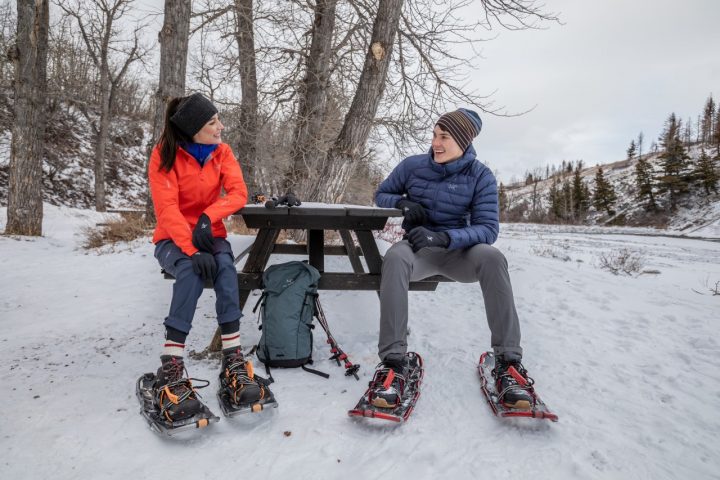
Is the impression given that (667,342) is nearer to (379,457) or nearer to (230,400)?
(379,457)

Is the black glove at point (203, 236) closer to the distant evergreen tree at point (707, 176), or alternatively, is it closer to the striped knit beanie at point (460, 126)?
the striped knit beanie at point (460, 126)

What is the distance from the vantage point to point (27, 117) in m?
7.66

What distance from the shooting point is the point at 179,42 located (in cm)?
662

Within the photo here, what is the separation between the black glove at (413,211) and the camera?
2.76 metres

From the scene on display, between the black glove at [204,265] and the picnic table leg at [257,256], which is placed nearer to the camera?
the black glove at [204,265]

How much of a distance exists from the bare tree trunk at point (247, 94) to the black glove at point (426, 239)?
6477mm

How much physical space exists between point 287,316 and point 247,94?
7516 mm

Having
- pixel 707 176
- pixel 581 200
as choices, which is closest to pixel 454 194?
pixel 707 176

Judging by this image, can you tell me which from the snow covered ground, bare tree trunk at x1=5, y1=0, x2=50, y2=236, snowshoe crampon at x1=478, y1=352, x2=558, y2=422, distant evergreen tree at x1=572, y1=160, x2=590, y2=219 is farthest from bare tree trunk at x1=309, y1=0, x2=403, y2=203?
distant evergreen tree at x1=572, y1=160, x2=590, y2=219

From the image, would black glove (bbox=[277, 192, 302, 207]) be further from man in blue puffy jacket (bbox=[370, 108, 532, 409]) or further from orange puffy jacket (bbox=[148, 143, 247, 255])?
man in blue puffy jacket (bbox=[370, 108, 532, 409])

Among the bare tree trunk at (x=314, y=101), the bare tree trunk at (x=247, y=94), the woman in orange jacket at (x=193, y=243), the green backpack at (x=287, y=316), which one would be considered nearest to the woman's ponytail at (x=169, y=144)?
the woman in orange jacket at (x=193, y=243)

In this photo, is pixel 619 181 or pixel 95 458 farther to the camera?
pixel 619 181

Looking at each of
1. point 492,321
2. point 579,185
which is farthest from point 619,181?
point 492,321

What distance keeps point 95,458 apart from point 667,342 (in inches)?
147
